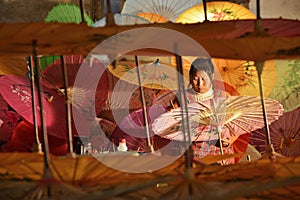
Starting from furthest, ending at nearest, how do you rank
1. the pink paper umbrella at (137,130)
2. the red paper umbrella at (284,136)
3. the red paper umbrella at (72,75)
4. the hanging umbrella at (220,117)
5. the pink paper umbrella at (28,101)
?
the red paper umbrella at (284,136) < the pink paper umbrella at (137,130) < the red paper umbrella at (72,75) < the pink paper umbrella at (28,101) < the hanging umbrella at (220,117)

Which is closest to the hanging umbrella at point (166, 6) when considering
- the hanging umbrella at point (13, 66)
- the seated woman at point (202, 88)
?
the seated woman at point (202, 88)

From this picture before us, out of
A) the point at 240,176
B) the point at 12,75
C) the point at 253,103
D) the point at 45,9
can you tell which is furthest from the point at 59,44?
the point at 45,9

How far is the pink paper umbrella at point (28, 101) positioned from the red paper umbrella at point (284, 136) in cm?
127

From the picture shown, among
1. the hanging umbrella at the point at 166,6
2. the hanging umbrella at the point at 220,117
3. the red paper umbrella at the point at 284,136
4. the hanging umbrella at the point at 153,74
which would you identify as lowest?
the red paper umbrella at the point at 284,136

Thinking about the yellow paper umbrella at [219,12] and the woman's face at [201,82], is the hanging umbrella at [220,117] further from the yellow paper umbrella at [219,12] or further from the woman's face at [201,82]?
the yellow paper umbrella at [219,12]

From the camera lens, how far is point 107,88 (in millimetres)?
3195

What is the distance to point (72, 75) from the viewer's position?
3107mm

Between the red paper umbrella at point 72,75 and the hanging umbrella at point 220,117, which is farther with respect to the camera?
the red paper umbrella at point 72,75

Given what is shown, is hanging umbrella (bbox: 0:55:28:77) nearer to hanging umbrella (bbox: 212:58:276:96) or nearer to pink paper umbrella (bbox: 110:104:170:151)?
pink paper umbrella (bbox: 110:104:170:151)

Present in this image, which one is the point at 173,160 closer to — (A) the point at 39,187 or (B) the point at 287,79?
(A) the point at 39,187

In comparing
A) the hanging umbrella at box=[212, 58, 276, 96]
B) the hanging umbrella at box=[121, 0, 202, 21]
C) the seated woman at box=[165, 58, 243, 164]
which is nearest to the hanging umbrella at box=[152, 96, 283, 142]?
the seated woman at box=[165, 58, 243, 164]

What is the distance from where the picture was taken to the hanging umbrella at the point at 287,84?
339cm

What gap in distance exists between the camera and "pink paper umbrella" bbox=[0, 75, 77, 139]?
2.79m

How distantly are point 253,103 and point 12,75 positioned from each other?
125 cm
